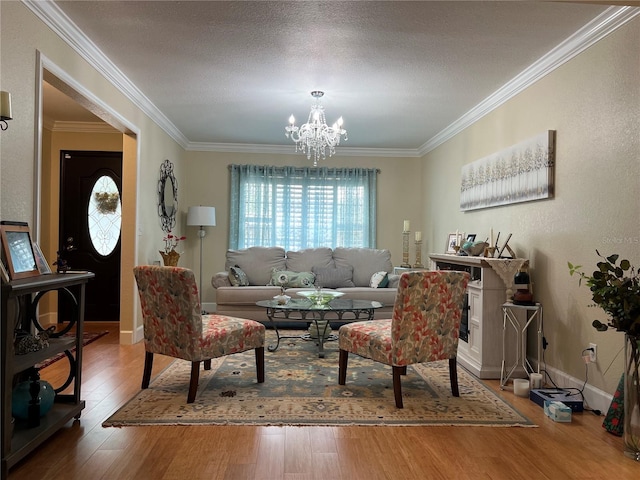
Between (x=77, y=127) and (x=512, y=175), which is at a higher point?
(x=77, y=127)

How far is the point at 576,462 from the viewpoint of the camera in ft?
7.82

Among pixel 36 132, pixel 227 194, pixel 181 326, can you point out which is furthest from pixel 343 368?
pixel 227 194

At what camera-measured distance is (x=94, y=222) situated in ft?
20.4

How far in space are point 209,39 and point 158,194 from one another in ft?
8.96

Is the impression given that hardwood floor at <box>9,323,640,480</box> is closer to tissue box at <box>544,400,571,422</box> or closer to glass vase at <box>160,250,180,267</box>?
tissue box at <box>544,400,571,422</box>

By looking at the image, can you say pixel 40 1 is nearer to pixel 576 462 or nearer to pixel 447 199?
pixel 576 462

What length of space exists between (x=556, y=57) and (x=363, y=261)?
368cm

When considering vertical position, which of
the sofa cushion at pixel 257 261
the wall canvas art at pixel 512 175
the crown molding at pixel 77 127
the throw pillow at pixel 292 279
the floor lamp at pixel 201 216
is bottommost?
the throw pillow at pixel 292 279

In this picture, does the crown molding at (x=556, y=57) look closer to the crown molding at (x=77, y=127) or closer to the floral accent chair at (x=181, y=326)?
the floral accent chair at (x=181, y=326)

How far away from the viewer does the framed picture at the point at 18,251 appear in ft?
7.86

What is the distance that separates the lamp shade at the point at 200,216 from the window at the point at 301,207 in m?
0.52

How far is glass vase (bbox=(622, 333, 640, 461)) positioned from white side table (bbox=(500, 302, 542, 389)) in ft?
3.55

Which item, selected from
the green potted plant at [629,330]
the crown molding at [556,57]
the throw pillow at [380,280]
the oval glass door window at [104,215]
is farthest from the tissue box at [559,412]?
the oval glass door window at [104,215]

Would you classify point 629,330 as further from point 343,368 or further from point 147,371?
point 147,371
